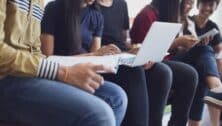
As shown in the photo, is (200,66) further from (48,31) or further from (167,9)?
(48,31)

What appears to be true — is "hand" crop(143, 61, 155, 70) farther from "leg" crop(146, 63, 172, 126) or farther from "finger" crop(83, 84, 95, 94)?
"finger" crop(83, 84, 95, 94)

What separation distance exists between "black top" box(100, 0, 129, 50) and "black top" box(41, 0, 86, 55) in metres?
0.34

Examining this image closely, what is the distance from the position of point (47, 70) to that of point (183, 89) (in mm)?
851

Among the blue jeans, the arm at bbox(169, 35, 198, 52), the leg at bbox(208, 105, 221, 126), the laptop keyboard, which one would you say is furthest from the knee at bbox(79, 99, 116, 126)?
the leg at bbox(208, 105, 221, 126)

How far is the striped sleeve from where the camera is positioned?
2.60 feet

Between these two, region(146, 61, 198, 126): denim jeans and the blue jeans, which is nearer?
the blue jeans

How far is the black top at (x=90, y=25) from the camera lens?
1.42m

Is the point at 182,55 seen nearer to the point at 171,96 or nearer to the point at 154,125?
the point at 171,96

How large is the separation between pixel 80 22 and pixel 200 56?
1.92 feet

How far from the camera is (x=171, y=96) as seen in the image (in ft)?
5.14

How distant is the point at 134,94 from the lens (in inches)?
47.3

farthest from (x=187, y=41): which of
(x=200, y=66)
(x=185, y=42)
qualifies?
(x=200, y=66)

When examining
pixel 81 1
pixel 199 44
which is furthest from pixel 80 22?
pixel 199 44

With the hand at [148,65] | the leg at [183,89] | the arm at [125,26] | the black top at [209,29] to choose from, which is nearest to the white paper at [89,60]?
the hand at [148,65]
